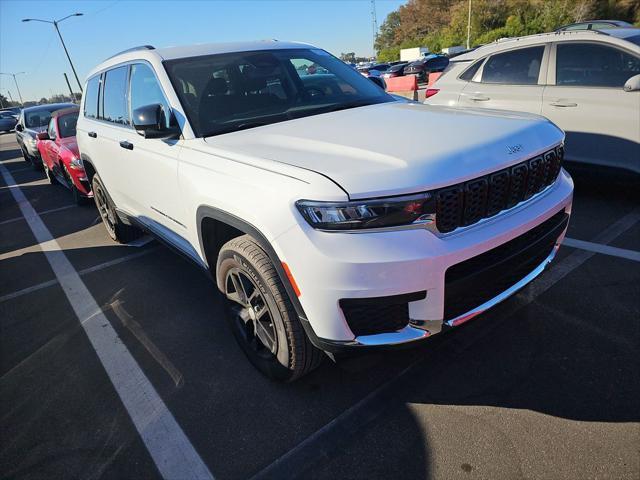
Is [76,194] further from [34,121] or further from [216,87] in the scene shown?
[34,121]

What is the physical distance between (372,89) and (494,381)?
2327 mm

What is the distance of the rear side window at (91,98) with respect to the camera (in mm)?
4621

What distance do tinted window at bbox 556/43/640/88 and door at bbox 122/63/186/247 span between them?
172 inches

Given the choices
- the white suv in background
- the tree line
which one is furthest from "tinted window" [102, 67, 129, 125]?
the tree line

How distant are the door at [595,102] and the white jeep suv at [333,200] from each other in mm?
2585

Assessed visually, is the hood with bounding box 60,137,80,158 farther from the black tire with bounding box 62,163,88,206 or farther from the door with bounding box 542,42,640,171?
the door with bounding box 542,42,640,171

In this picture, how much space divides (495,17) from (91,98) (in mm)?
63178

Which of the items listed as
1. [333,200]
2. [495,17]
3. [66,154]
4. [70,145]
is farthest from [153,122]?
[495,17]

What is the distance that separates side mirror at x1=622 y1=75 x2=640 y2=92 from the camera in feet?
13.7

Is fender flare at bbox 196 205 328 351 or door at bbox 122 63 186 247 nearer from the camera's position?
fender flare at bbox 196 205 328 351

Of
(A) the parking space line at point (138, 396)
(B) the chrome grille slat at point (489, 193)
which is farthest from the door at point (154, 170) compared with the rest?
(B) the chrome grille slat at point (489, 193)

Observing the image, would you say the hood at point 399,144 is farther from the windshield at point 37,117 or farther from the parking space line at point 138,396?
the windshield at point 37,117

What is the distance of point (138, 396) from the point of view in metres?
2.58

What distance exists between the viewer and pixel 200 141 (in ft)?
8.48
